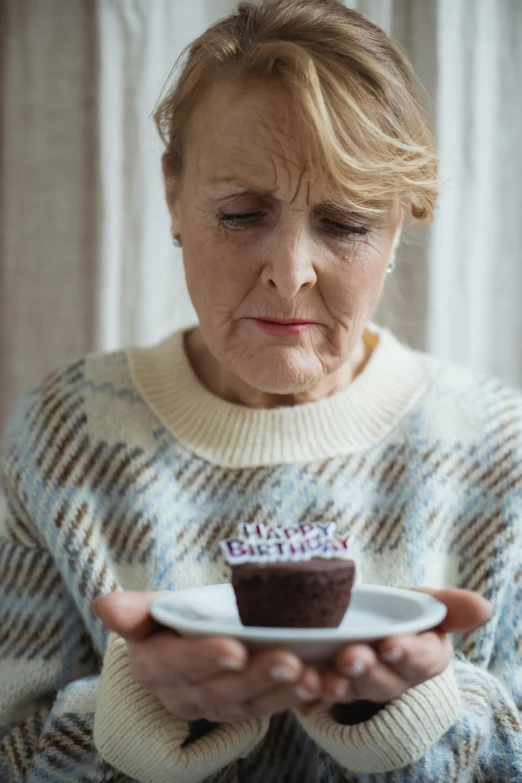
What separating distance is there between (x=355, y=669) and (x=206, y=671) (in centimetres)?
13

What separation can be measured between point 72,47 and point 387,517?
4.66 ft

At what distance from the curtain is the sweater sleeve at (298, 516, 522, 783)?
2.30 ft

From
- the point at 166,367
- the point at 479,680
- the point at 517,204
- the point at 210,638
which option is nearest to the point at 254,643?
the point at 210,638

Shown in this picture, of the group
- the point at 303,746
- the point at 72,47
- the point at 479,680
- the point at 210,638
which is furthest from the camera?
the point at 72,47

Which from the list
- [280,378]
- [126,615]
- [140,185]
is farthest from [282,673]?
[140,185]

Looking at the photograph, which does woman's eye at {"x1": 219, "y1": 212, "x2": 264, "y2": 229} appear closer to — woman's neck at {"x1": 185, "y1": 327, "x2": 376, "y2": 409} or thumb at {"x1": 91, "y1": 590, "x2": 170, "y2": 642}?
woman's neck at {"x1": 185, "y1": 327, "x2": 376, "y2": 409}

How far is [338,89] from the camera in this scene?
1.11 meters

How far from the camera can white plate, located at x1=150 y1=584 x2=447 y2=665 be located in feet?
2.42

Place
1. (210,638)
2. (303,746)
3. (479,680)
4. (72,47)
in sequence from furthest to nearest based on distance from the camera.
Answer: (72,47) → (303,746) → (479,680) → (210,638)

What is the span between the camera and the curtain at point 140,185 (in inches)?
70.5

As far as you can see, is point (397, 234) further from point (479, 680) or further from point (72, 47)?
point (72, 47)

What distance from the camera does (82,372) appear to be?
4.71 feet

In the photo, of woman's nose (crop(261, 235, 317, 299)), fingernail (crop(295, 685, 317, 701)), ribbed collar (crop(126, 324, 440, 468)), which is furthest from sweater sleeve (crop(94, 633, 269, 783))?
woman's nose (crop(261, 235, 317, 299))

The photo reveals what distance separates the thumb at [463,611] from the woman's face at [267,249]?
16.7 inches
